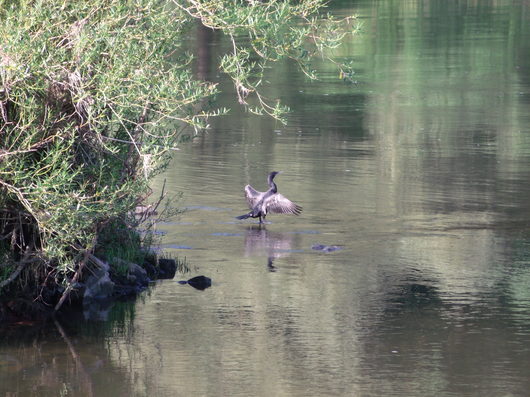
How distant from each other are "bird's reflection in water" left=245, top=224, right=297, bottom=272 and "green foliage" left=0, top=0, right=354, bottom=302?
2.40 metres

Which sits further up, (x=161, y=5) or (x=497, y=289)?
(x=161, y=5)

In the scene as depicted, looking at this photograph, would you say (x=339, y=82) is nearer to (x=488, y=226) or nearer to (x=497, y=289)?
(x=488, y=226)

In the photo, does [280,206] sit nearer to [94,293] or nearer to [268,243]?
[268,243]

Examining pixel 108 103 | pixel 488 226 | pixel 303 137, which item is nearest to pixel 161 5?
pixel 108 103

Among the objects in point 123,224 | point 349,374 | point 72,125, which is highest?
point 72,125

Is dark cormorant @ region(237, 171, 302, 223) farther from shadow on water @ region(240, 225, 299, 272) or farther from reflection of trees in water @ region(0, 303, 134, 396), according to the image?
reflection of trees in water @ region(0, 303, 134, 396)

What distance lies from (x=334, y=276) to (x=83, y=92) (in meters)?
3.71

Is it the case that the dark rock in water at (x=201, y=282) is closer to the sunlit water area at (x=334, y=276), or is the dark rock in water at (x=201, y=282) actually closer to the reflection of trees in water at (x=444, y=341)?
the sunlit water area at (x=334, y=276)

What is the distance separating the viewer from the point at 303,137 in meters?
22.2

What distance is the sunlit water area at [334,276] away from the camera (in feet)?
33.9

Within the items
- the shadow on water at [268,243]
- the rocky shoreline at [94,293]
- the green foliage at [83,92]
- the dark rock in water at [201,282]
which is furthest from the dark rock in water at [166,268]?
the green foliage at [83,92]

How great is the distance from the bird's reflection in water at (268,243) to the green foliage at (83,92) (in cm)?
240

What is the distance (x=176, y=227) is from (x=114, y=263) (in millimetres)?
2535

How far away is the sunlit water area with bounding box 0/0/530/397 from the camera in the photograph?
10.3m
